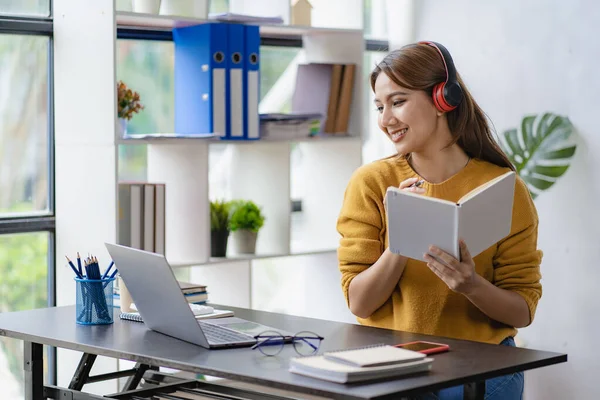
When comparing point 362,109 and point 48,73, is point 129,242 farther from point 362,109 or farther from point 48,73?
point 362,109

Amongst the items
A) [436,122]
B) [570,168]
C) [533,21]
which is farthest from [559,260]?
[436,122]

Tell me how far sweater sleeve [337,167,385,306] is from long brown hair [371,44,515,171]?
0.25 meters

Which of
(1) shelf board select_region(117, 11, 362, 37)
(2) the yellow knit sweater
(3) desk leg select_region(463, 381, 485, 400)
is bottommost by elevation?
(3) desk leg select_region(463, 381, 485, 400)

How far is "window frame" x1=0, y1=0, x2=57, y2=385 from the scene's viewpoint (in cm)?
353

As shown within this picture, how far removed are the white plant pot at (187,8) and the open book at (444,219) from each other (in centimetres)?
173

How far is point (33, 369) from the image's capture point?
2.41 metres

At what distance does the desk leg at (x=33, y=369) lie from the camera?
2387 millimetres

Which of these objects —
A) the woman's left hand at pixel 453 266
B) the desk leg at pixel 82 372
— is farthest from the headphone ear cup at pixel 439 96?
the desk leg at pixel 82 372

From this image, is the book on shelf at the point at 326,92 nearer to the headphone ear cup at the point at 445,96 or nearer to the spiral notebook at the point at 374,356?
the headphone ear cup at the point at 445,96

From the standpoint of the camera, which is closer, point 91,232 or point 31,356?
point 31,356

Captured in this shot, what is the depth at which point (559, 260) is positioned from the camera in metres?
3.94

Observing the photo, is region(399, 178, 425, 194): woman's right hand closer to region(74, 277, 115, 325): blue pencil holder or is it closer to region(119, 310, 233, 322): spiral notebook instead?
region(119, 310, 233, 322): spiral notebook

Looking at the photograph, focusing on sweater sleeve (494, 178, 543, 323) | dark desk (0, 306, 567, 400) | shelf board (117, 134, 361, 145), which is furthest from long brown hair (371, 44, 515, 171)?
shelf board (117, 134, 361, 145)

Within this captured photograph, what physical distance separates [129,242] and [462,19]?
177 cm
